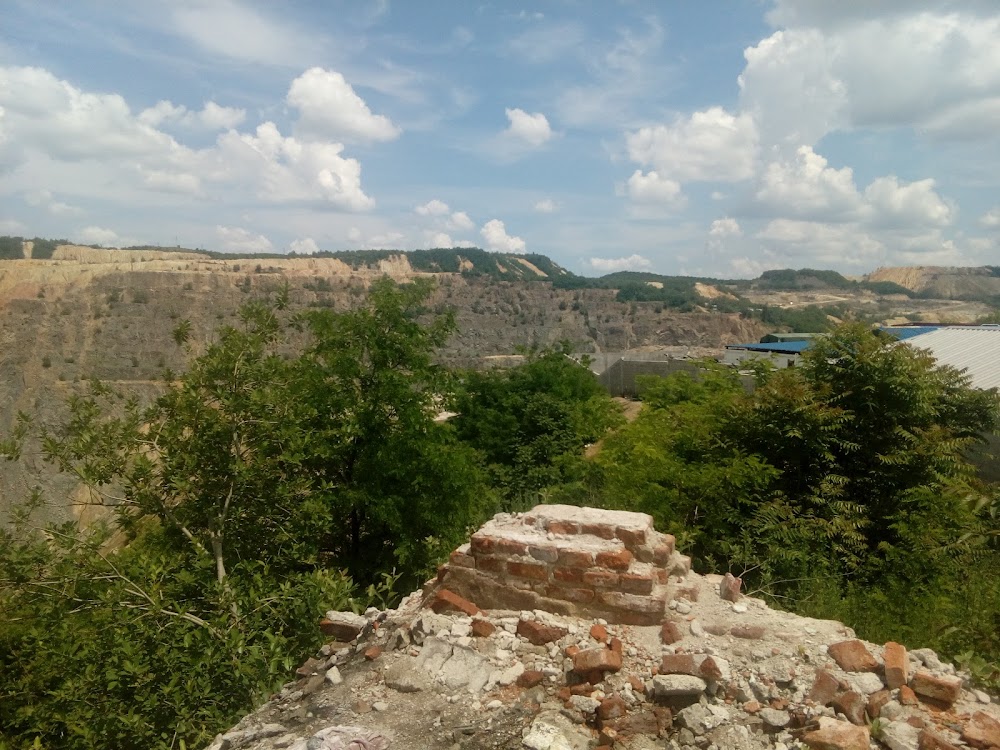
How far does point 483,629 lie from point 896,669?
7.27 ft

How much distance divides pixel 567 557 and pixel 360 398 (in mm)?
5922

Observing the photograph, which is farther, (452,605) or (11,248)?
(11,248)

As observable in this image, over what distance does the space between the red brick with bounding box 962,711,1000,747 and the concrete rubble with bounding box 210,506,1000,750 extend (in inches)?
0.4

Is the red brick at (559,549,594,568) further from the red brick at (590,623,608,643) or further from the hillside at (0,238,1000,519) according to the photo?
the hillside at (0,238,1000,519)

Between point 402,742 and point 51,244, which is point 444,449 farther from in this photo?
point 51,244

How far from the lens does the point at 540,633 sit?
12.6 feet

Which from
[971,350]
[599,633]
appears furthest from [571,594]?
[971,350]

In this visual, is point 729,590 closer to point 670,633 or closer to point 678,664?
point 670,633

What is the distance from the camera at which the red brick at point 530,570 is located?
4188mm

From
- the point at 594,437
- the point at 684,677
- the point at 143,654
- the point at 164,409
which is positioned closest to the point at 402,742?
the point at 684,677

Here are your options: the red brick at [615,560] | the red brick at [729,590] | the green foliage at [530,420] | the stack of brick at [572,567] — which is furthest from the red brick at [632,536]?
the green foliage at [530,420]

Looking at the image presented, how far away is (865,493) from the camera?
26.2 feet

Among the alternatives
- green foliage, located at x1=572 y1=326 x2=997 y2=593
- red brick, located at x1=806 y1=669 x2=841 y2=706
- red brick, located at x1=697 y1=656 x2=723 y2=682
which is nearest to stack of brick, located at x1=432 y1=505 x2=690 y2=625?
red brick, located at x1=697 y1=656 x2=723 y2=682

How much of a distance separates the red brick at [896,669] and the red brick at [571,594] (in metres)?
1.60
